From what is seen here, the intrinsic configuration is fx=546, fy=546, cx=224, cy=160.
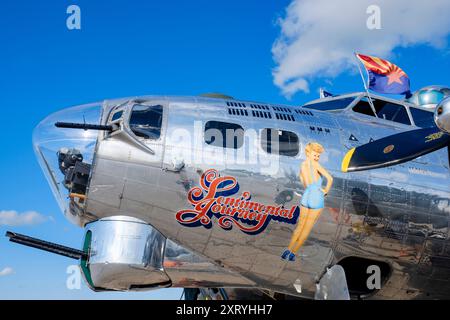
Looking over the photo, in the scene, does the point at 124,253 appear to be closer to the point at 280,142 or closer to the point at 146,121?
the point at 146,121

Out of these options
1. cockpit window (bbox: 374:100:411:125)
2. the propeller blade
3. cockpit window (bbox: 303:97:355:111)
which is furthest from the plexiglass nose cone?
cockpit window (bbox: 374:100:411:125)

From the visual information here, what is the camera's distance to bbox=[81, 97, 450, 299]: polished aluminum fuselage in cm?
957

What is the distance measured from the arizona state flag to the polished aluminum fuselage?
3604mm

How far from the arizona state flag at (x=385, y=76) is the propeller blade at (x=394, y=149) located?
4.08 m

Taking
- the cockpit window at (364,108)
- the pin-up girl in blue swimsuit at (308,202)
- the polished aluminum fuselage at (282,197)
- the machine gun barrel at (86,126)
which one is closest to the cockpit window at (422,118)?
the cockpit window at (364,108)

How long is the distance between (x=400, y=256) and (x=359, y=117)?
308 centimetres

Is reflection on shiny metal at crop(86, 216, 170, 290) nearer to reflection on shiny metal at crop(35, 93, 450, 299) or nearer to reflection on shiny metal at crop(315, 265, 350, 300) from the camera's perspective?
reflection on shiny metal at crop(35, 93, 450, 299)

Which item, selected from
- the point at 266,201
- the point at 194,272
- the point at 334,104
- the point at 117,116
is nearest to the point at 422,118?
the point at 334,104

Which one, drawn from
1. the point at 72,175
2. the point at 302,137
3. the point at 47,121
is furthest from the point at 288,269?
the point at 47,121

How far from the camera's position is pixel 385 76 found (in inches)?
578

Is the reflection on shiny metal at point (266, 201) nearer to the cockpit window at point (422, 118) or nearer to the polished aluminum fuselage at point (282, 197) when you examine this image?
the polished aluminum fuselage at point (282, 197)

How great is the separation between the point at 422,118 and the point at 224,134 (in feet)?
17.5

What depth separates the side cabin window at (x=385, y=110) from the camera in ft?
40.2
